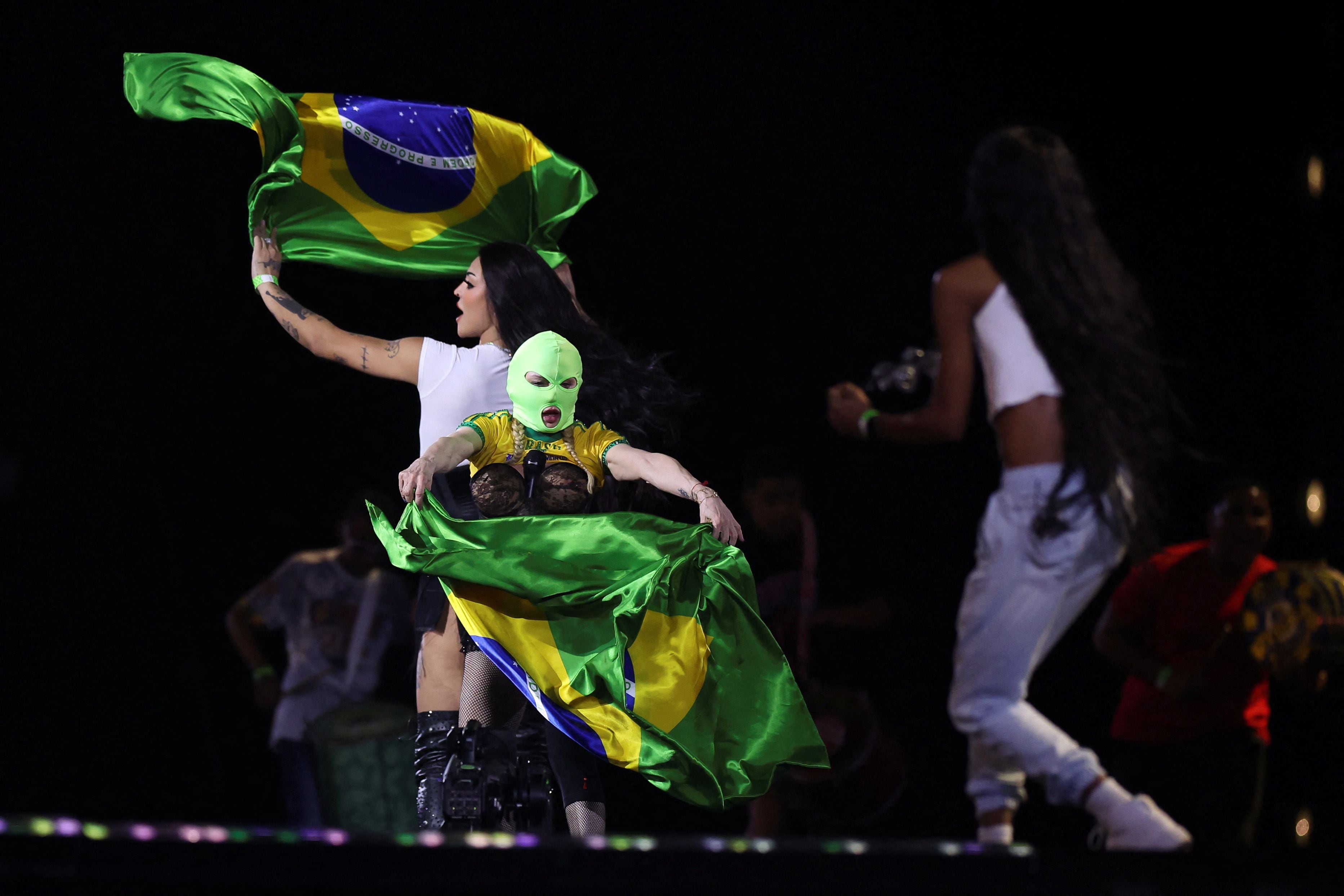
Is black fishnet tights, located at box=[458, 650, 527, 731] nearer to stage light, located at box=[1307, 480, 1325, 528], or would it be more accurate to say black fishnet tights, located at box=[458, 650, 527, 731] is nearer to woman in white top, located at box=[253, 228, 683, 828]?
woman in white top, located at box=[253, 228, 683, 828]

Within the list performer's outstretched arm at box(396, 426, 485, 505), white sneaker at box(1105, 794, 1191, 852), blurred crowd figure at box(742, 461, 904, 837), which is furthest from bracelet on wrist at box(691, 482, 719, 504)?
white sneaker at box(1105, 794, 1191, 852)

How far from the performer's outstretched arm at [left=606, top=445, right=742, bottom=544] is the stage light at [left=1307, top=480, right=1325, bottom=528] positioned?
178cm

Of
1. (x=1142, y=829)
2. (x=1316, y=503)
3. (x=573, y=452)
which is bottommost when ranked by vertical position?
(x=1142, y=829)

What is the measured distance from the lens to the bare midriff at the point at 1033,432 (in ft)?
11.7

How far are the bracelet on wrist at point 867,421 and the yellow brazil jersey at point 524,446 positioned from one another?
0.82m

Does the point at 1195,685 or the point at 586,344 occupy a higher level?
the point at 586,344

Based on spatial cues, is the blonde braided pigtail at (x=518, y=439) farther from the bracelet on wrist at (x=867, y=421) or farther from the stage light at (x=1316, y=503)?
the stage light at (x=1316, y=503)

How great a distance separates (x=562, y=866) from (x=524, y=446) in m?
1.24

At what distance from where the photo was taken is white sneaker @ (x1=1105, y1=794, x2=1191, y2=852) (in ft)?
11.2

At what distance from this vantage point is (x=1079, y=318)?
361 cm

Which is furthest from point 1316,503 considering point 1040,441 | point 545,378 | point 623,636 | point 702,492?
point 545,378

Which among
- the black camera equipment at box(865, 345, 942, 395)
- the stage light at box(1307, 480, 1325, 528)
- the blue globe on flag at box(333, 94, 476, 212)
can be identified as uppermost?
the blue globe on flag at box(333, 94, 476, 212)

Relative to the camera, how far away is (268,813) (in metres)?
4.06

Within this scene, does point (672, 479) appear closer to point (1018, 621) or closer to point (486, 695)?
point (486, 695)
